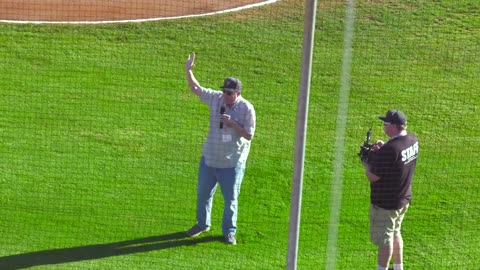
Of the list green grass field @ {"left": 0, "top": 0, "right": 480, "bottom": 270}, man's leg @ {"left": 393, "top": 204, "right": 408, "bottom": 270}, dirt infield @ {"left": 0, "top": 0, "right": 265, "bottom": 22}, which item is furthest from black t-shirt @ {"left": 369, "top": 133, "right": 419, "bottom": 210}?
dirt infield @ {"left": 0, "top": 0, "right": 265, "bottom": 22}

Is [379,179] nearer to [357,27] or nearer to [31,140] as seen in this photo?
[31,140]

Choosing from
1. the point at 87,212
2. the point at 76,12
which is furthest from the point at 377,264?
the point at 76,12

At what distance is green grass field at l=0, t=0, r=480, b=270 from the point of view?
30.8 feet

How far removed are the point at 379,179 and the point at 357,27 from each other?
6774mm

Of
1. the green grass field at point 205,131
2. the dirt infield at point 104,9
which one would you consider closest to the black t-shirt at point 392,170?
the green grass field at point 205,131

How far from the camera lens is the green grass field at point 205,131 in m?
9.40

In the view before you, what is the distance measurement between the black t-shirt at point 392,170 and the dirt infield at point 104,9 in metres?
7.54

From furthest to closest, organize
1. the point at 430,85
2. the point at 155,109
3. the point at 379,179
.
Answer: the point at 430,85
the point at 155,109
the point at 379,179

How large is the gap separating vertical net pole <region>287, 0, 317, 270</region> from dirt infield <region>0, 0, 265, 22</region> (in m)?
8.82

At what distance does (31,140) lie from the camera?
1149cm

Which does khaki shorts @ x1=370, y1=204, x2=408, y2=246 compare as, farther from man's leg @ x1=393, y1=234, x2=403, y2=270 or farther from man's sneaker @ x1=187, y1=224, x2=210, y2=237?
man's sneaker @ x1=187, y1=224, x2=210, y2=237

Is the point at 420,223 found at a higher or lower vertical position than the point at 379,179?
lower

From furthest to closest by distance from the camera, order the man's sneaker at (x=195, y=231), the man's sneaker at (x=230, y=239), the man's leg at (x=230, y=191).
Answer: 1. the man's sneaker at (x=195, y=231)
2. the man's sneaker at (x=230, y=239)
3. the man's leg at (x=230, y=191)

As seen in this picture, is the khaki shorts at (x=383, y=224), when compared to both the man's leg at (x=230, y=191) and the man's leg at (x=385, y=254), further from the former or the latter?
the man's leg at (x=230, y=191)
